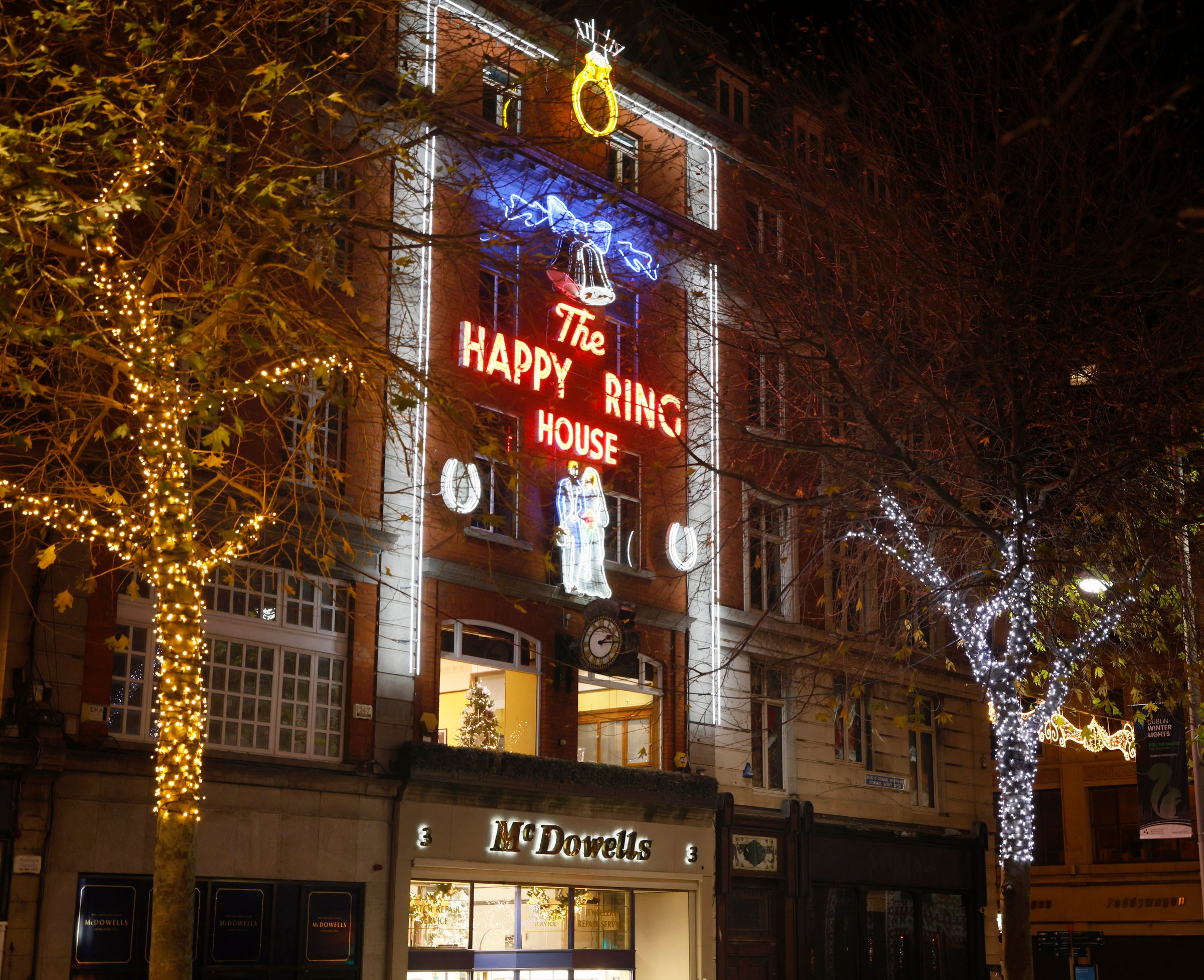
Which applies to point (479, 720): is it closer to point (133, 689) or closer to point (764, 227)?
point (133, 689)

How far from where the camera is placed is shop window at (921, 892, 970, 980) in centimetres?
2950

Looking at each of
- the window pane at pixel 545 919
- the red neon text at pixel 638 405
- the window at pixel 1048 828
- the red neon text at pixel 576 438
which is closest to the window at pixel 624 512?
the red neon text at pixel 576 438

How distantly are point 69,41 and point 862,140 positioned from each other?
1138cm

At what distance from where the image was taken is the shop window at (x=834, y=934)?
2659cm

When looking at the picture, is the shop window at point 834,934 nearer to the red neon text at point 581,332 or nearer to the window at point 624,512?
the window at point 624,512

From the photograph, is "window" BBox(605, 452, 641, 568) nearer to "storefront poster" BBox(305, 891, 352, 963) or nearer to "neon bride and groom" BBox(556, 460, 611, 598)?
"neon bride and groom" BBox(556, 460, 611, 598)

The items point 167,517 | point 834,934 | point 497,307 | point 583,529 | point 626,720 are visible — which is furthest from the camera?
point 834,934

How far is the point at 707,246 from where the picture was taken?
1068 inches

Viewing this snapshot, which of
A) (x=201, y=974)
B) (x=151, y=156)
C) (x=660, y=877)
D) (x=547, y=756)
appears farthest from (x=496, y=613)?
(x=151, y=156)

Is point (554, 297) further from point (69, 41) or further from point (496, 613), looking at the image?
point (69, 41)

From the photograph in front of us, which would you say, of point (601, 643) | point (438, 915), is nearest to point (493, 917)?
point (438, 915)

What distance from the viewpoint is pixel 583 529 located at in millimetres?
23969

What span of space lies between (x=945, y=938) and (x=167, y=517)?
22.8 meters

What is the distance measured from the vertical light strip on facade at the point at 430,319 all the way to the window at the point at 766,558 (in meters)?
1.38
